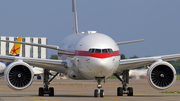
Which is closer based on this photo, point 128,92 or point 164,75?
point 164,75

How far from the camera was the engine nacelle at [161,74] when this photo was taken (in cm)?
2318

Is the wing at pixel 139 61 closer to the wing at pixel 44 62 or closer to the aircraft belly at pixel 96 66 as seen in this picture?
the aircraft belly at pixel 96 66

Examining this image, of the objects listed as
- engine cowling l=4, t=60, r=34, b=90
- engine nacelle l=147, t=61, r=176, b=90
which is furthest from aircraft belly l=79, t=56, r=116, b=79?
engine cowling l=4, t=60, r=34, b=90

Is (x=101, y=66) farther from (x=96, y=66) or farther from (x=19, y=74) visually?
(x=19, y=74)

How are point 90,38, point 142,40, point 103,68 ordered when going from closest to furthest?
1. point 103,68
2. point 90,38
3. point 142,40

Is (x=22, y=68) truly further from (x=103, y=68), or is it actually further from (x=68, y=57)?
(x=103, y=68)

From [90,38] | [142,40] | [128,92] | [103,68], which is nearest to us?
[103,68]

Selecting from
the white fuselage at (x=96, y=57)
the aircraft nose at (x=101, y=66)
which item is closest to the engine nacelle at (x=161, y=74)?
the white fuselage at (x=96, y=57)

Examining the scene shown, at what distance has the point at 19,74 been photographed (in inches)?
917

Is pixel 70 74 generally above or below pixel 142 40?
below

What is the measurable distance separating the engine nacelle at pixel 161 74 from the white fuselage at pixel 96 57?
Answer: 7.96ft

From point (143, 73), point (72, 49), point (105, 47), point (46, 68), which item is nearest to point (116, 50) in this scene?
point (105, 47)

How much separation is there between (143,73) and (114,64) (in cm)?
5019

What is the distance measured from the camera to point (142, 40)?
28.5m
